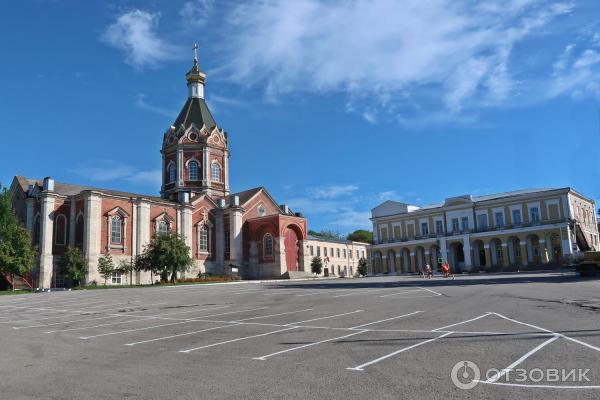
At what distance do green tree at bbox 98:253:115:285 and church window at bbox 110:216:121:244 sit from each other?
241 cm

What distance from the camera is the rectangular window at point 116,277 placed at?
45931mm

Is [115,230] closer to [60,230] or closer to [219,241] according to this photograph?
[60,230]

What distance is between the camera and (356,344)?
9.80 m

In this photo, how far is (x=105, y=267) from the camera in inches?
1756

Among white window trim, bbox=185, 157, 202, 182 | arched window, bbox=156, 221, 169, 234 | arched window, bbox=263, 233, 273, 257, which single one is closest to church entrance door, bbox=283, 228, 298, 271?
arched window, bbox=263, 233, 273, 257

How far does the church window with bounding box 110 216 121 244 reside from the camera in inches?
1869

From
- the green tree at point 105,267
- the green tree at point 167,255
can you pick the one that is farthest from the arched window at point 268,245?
the green tree at point 105,267

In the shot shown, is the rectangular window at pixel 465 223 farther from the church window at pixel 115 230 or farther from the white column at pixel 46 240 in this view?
the white column at pixel 46 240

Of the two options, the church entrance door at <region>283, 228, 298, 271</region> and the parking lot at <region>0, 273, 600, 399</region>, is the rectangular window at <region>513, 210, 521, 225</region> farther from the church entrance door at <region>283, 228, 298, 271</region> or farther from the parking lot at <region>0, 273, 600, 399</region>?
the parking lot at <region>0, 273, 600, 399</region>

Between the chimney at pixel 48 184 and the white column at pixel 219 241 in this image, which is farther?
the white column at pixel 219 241

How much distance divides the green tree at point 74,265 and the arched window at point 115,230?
4.09 metres

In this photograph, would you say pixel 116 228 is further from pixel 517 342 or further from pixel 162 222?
pixel 517 342

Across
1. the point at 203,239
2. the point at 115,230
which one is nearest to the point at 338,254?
the point at 203,239

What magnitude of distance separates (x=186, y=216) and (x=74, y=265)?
1467cm
